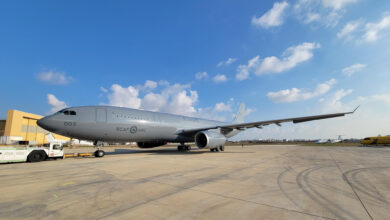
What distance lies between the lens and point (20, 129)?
37656mm

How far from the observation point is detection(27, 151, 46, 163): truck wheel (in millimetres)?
9258

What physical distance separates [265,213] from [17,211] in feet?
14.0

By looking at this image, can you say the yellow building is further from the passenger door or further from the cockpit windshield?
the passenger door

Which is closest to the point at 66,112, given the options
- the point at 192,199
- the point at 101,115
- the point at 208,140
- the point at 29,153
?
the point at 101,115

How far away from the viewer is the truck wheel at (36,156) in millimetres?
9258

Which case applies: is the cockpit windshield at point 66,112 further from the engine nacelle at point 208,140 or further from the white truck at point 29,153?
the engine nacelle at point 208,140

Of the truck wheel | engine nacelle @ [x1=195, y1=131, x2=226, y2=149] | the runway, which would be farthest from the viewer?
engine nacelle @ [x1=195, y1=131, x2=226, y2=149]

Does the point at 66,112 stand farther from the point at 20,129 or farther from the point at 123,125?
the point at 20,129

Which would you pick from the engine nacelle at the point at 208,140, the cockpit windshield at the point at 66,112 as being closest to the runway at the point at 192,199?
the cockpit windshield at the point at 66,112

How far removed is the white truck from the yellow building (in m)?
39.3

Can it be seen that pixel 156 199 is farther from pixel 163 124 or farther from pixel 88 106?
pixel 163 124

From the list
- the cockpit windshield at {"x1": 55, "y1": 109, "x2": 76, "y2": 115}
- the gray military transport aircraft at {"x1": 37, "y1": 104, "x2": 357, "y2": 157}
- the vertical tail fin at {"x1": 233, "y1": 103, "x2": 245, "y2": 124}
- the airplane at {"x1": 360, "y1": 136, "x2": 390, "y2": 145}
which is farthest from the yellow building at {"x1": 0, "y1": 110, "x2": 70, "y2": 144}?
the airplane at {"x1": 360, "y1": 136, "x2": 390, "y2": 145}

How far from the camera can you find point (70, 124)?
10.6 m

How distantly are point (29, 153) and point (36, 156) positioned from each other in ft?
1.26
